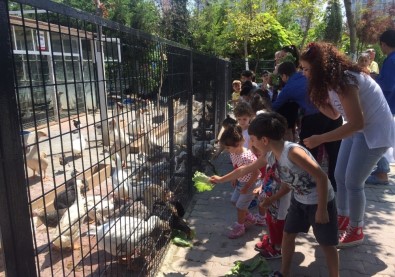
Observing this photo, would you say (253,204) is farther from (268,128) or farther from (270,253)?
(268,128)

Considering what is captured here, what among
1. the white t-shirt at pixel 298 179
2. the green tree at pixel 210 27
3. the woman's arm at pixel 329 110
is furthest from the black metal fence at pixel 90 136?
the green tree at pixel 210 27

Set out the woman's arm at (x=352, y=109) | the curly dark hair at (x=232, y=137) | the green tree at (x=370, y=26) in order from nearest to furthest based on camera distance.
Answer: the woman's arm at (x=352, y=109) < the curly dark hair at (x=232, y=137) < the green tree at (x=370, y=26)

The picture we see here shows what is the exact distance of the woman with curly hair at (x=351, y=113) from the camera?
289 cm

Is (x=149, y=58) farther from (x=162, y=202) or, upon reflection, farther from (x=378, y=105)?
(x=378, y=105)

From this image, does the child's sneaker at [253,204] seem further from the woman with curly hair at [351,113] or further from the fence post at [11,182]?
the fence post at [11,182]

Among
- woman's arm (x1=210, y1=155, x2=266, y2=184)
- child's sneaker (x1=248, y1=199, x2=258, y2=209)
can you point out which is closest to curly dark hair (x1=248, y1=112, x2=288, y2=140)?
woman's arm (x1=210, y1=155, x2=266, y2=184)

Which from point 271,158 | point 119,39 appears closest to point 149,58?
point 119,39

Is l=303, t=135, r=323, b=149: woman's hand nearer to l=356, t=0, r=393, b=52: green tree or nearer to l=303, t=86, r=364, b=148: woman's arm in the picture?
l=303, t=86, r=364, b=148: woman's arm

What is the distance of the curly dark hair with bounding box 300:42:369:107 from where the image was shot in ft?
9.45

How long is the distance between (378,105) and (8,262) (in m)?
2.94

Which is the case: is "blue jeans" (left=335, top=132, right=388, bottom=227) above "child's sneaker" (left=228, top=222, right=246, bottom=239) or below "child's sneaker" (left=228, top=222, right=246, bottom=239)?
above

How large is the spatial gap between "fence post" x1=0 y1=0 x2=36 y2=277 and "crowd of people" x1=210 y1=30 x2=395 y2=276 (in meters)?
1.74

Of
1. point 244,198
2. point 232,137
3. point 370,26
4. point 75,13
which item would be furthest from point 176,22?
point 75,13

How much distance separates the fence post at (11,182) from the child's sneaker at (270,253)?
8.36ft
